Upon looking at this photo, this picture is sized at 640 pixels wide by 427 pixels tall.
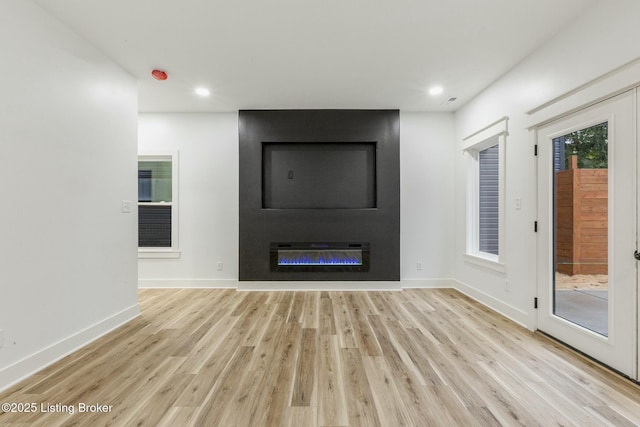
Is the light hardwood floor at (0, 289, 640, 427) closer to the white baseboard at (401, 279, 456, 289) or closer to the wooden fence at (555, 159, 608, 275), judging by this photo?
the wooden fence at (555, 159, 608, 275)

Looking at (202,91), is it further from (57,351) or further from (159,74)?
(57,351)

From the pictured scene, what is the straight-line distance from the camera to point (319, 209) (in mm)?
4223

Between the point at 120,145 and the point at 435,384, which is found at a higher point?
the point at 120,145

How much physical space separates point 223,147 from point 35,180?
2.55 m

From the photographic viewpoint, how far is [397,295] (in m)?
3.90

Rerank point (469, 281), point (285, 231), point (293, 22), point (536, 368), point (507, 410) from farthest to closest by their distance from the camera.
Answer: point (285, 231), point (469, 281), point (293, 22), point (536, 368), point (507, 410)

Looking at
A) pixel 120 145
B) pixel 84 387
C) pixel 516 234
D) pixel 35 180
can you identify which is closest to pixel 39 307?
pixel 84 387

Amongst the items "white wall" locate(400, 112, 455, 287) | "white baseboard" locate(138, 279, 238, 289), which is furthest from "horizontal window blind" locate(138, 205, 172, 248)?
"white wall" locate(400, 112, 455, 287)

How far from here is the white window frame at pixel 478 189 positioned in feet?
10.4

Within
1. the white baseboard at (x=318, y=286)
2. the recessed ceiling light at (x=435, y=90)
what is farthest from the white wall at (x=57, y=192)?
the recessed ceiling light at (x=435, y=90)

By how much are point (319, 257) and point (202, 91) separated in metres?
2.78

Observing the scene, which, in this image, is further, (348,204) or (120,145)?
(348,204)

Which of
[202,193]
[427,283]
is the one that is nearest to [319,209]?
[202,193]

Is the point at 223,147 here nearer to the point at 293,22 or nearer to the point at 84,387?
the point at 293,22
